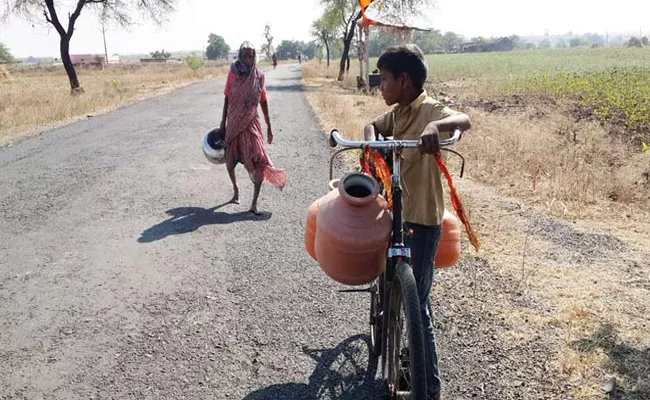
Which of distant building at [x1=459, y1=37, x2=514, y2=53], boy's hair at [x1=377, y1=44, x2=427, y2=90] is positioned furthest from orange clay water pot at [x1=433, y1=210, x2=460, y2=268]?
distant building at [x1=459, y1=37, x2=514, y2=53]

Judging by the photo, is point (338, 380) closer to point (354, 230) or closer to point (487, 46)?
point (354, 230)

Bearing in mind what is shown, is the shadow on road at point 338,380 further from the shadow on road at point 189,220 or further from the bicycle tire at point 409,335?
the shadow on road at point 189,220

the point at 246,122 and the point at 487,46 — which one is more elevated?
the point at 487,46

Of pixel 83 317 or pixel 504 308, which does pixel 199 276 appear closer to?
pixel 83 317

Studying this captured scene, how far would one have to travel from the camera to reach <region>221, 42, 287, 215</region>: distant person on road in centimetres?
627

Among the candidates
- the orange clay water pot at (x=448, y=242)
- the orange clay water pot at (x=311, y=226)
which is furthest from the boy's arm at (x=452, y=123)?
the orange clay water pot at (x=311, y=226)

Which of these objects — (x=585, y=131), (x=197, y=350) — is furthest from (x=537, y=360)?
(x=585, y=131)

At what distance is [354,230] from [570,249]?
3.29 m

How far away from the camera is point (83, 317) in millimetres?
3912

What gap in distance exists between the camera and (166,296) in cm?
425

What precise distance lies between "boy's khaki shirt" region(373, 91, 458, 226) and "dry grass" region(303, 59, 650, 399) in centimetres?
122

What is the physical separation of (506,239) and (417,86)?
3.13 m

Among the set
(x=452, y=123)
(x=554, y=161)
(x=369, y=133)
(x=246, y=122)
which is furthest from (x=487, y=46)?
(x=452, y=123)

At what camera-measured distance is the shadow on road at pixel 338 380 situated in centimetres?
303
